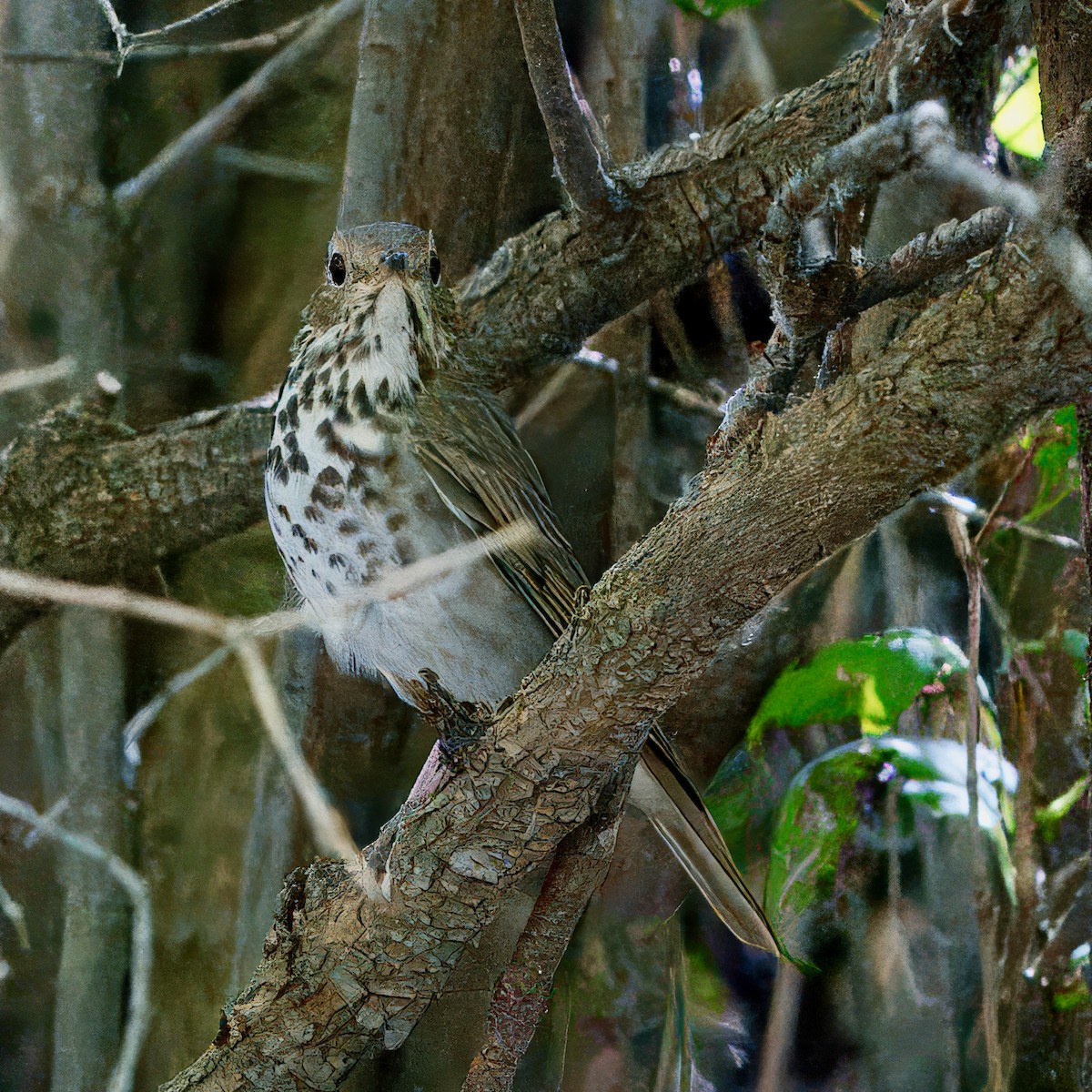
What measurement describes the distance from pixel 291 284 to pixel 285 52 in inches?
10.2

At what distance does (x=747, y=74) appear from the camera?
1.20 meters

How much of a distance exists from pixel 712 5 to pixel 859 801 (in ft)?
2.79

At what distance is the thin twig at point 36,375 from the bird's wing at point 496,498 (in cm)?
43

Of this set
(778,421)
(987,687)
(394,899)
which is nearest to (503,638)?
(394,899)

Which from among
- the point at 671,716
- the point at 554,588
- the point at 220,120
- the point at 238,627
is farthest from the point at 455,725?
the point at 220,120

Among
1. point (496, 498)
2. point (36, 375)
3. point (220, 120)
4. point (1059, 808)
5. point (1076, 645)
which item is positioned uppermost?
point (220, 120)

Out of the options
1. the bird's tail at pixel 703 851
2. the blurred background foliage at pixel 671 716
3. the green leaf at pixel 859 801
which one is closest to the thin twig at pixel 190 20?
the blurred background foliage at pixel 671 716

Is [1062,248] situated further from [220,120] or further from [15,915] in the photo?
[15,915]

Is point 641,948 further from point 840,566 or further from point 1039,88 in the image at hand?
point 1039,88

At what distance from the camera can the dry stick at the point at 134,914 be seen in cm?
123

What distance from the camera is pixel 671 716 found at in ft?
3.90

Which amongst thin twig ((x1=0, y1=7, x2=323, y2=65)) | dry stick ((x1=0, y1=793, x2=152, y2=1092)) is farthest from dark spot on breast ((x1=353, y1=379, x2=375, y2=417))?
dry stick ((x1=0, y1=793, x2=152, y2=1092))

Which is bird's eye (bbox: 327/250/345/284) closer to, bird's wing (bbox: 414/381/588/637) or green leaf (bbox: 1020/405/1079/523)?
bird's wing (bbox: 414/381/588/637)

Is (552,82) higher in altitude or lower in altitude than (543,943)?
higher
